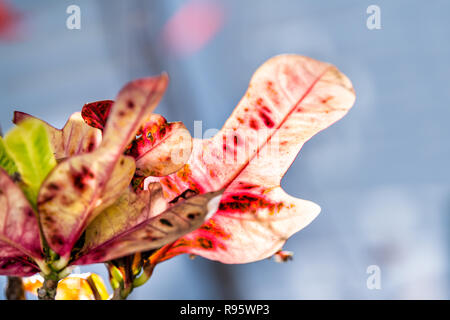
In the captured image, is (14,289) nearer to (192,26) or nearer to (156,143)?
(156,143)

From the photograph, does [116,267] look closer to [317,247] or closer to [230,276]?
[230,276]

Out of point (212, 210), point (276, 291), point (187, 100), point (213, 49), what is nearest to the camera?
point (212, 210)

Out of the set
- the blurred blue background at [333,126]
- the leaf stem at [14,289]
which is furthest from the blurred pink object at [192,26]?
the leaf stem at [14,289]

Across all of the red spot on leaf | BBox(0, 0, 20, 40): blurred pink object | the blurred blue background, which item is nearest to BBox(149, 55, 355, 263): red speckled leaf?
the red spot on leaf

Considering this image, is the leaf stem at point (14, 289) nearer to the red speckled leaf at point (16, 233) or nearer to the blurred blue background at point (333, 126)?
the red speckled leaf at point (16, 233)

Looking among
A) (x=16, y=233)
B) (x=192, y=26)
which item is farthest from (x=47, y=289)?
(x=192, y=26)
